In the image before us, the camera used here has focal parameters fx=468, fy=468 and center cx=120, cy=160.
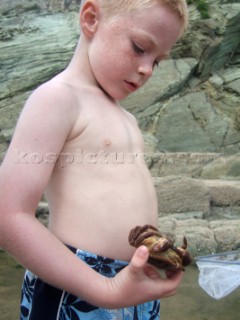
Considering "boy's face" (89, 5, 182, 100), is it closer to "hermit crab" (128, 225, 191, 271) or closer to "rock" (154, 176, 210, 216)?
"hermit crab" (128, 225, 191, 271)

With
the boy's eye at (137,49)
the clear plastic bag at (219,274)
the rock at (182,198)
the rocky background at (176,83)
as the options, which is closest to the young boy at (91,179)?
the boy's eye at (137,49)

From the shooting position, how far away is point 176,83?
333 inches

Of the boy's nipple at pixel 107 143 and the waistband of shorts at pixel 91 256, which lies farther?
the boy's nipple at pixel 107 143

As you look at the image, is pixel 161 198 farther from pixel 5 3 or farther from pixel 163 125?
pixel 5 3

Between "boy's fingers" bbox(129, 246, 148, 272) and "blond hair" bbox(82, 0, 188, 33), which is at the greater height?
"blond hair" bbox(82, 0, 188, 33)

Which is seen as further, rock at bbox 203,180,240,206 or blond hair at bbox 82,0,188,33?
rock at bbox 203,180,240,206

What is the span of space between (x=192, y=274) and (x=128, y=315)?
2619 mm

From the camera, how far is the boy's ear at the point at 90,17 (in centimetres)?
133

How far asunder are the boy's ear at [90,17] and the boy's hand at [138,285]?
2.26 ft

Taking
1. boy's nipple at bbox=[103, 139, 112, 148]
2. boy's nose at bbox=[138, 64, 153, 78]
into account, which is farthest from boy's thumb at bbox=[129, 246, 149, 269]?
boy's nose at bbox=[138, 64, 153, 78]

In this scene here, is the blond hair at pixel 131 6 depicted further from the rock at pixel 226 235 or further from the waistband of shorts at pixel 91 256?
the rock at pixel 226 235

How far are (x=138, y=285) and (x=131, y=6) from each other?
740 mm

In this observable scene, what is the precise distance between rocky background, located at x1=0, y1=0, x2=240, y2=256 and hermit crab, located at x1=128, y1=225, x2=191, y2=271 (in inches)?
173

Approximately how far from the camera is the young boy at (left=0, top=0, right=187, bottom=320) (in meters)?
1.04
